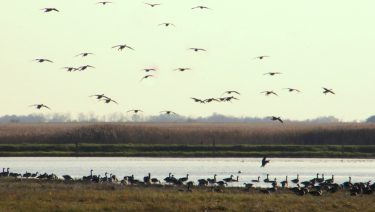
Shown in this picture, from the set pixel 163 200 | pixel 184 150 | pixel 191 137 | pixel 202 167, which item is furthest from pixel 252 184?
pixel 191 137

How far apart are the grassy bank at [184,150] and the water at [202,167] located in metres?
4.14

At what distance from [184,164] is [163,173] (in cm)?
1312

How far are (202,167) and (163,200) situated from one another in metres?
31.3

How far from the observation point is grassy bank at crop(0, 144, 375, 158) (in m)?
90.1

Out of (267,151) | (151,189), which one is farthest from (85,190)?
(267,151)

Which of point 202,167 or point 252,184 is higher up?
point 202,167

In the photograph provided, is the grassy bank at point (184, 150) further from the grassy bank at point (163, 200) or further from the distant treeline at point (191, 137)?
the grassy bank at point (163, 200)

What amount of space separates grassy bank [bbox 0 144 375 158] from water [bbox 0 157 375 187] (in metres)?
4.14

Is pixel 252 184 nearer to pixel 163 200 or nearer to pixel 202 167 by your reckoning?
pixel 163 200

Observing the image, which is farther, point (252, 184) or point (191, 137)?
point (191, 137)

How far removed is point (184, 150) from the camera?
92.2 meters


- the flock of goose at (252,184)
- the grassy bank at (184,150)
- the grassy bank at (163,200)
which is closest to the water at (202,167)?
the flock of goose at (252,184)

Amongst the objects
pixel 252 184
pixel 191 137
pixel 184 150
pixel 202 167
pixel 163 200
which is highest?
pixel 191 137

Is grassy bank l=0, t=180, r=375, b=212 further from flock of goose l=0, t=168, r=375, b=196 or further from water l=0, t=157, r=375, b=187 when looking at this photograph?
water l=0, t=157, r=375, b=187
